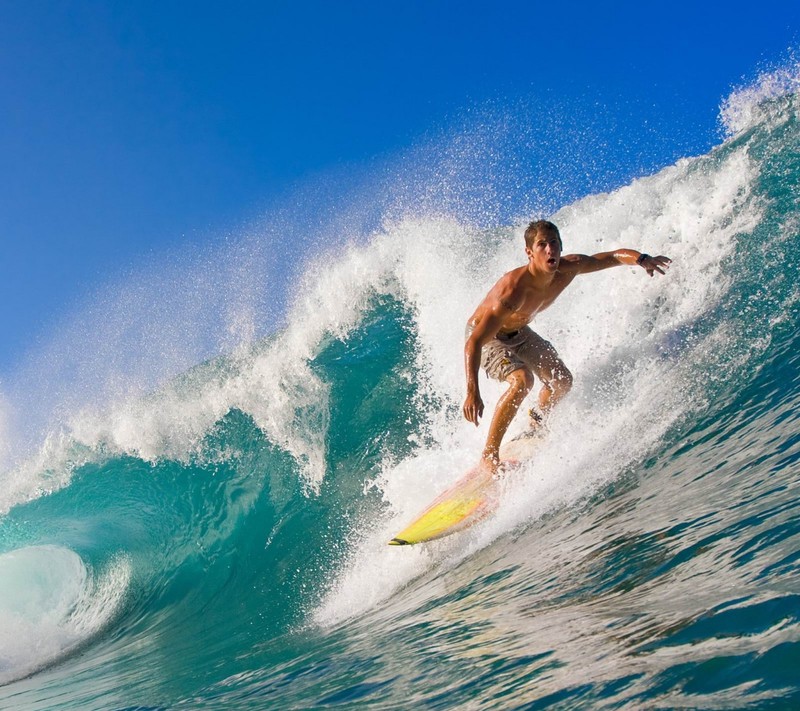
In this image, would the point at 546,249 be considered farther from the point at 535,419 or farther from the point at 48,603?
the point at 48,603

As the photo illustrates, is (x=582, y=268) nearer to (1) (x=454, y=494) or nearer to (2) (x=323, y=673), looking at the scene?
(1) (x=454, y=494)

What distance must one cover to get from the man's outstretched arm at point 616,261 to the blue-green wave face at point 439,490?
100cm

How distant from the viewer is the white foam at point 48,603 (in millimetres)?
9273

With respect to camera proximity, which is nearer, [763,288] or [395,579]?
[395,579]

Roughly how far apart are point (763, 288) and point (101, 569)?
410 inches

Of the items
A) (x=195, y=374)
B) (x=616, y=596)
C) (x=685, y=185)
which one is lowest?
(x=616, y=596)

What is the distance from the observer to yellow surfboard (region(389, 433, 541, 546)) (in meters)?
5.43

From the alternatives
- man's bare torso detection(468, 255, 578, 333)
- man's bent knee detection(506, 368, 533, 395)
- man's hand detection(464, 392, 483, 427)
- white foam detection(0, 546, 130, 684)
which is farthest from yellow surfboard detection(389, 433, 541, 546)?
white foam detection(0, 546, 130, 684)

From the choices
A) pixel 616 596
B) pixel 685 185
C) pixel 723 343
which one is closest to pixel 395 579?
pixel 616 596

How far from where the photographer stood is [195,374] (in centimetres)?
1266

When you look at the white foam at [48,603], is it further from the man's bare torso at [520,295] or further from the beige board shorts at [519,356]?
the man's bare torso at [520,295]

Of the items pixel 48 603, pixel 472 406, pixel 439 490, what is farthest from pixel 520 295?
pixel 48 603

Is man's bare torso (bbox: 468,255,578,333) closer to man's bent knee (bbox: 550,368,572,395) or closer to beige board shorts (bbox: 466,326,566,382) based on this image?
beige board shorts (bbox: 466,326,566,382)

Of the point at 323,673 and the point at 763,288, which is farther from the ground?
the point at 763,288
